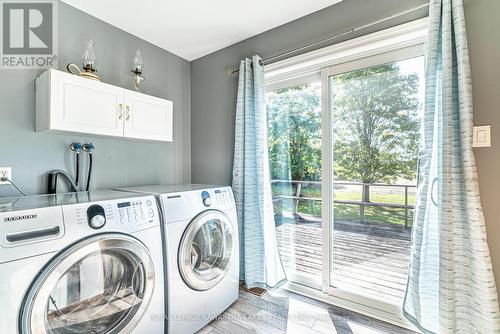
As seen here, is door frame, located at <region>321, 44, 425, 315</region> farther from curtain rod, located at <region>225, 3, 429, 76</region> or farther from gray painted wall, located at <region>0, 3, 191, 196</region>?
gray painted wall, located at <region>0, 3, 191, 196</region>

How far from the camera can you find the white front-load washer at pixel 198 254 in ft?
4.81

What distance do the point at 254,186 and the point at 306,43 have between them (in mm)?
1282

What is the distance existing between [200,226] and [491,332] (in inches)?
67.1

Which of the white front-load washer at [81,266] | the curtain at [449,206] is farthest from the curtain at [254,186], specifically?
the curtain at [449,206]

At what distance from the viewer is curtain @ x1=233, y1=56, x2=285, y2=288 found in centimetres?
206

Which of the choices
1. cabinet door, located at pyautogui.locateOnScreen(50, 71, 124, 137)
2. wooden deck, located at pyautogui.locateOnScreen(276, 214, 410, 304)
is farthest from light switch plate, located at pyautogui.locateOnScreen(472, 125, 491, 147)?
cabinet door, located at pyautogui.locateOnScreen(50, 71, 124, 137)

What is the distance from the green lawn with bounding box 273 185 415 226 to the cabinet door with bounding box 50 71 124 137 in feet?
4.89

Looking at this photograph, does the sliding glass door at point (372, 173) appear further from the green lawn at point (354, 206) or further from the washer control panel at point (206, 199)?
the washer control panel at point (206, 199)

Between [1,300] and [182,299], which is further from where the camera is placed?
[182,299]

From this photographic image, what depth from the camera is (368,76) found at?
179 centimetres

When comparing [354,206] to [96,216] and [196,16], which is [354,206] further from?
[196,16]

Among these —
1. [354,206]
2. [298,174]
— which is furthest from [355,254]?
[298,174]

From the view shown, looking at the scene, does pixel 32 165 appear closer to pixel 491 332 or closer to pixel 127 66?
pixel 127 66

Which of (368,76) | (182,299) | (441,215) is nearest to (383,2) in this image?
(368,76)
